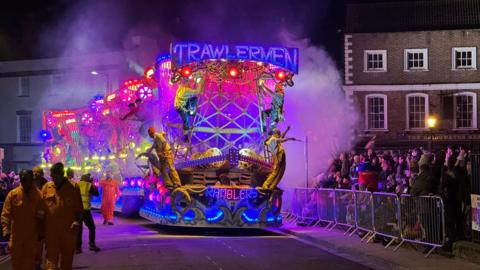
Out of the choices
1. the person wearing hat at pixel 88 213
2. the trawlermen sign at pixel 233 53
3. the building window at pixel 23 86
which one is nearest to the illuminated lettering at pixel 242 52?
the trawlermen sign at pixel 233 53

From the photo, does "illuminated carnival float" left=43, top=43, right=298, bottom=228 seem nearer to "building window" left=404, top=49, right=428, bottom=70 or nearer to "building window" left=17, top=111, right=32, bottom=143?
"building window" left=404, top=49, right=428, bottom=70

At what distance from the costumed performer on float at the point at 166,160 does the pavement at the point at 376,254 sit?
3451mm

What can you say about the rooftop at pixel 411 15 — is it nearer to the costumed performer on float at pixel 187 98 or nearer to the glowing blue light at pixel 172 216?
the costumed performer on float at pixel 187 98

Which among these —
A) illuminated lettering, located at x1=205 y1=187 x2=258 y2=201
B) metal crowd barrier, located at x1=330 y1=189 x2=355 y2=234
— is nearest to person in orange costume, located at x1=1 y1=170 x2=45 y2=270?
illuminated lettering, located at x1=205 y1=187 x2=258 y2=201

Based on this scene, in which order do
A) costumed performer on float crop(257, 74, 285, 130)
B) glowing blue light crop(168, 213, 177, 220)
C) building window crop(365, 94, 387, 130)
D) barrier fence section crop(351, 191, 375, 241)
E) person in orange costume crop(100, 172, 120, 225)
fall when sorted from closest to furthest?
barrier fence section crop(351, 191, 375, 241)
glowing blue light crop(168, 213, 177, 220)
costumed performer on float crop(257, 74, 285, 130)
person in orange costume crop(100, 172, 120, 225)
building window crop(365, 94, 387, 130)

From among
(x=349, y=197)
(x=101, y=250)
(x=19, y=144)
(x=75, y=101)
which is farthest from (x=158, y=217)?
(x=19, y=144)

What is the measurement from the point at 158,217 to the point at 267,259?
19.8ft

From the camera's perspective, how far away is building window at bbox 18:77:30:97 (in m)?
52.5

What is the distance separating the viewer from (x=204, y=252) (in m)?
13.4

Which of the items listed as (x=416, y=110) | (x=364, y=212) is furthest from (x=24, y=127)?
(x=364, y=212)

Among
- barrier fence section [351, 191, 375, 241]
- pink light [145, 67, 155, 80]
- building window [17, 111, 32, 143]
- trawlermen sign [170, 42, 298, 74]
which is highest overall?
trawlermen sign [170, 42, 298, 74]

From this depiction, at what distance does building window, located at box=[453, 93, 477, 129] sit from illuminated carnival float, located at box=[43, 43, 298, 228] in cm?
2126

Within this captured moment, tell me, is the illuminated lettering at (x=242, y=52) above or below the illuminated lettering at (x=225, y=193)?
above

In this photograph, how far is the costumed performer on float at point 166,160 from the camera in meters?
17.0
